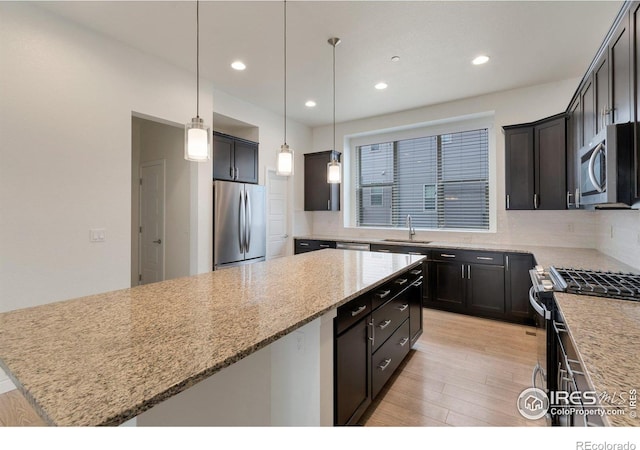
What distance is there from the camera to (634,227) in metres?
2.45

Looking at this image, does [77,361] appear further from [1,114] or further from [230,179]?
[230,179]

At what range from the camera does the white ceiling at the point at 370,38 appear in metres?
2.53

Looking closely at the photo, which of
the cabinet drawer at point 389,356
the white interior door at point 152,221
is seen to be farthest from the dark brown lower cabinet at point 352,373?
the white interior door at point 152,221

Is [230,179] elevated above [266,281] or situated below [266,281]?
above

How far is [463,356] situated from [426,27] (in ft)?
10.3

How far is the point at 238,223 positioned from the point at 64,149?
6.72 ft

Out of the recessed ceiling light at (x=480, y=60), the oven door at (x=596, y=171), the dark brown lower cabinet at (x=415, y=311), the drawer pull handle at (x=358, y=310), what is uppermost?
the recessed ceiling light at (x=480, y=60)

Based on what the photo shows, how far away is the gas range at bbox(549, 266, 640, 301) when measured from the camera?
1.58 meters

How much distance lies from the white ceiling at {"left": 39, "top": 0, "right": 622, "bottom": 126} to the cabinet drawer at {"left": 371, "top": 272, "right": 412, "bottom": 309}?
230 centimetres

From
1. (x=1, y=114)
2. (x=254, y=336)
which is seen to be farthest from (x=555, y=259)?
(x=1, y=114)

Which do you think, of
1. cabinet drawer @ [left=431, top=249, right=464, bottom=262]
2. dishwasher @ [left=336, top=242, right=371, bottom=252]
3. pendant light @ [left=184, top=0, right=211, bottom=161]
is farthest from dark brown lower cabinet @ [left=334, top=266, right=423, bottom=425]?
dishwasher @ [left=336, top=242, right=371, bottom=252]

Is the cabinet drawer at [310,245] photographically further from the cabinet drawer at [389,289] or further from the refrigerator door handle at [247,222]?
the cabinet drawer at [389,289]

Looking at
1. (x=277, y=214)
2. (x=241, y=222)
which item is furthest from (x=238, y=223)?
(x=277, y=214)

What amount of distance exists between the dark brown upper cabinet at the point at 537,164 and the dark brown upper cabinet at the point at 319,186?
2.78m
